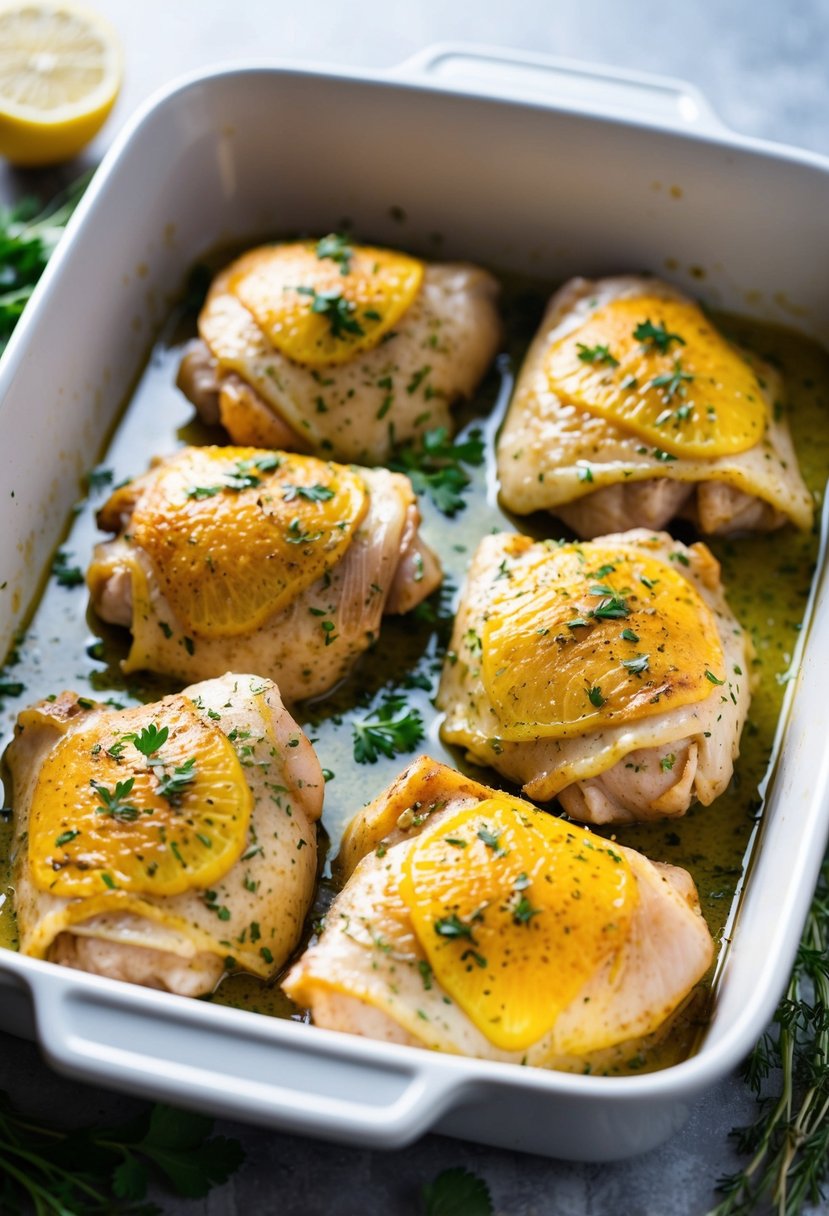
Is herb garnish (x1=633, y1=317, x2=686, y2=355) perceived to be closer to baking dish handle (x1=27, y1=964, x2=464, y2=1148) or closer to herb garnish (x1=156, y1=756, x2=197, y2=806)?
herb garnish (x1=156, y1=756, x2=197, y2=806)

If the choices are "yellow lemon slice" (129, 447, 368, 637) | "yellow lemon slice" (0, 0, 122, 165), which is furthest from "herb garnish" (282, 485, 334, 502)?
"yellow lemon slice" (0, 0, 122, 165)

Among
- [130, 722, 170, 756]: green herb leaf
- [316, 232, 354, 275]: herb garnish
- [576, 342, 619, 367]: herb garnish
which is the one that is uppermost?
[316, 232, 354, 275]: herb garnish

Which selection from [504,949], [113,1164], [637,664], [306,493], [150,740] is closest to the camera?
[504,949]

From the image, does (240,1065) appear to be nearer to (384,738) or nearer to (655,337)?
(384,738)

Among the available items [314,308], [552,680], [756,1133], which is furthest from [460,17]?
[756,1133]

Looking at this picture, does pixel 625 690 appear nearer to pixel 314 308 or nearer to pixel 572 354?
pixel 572 354

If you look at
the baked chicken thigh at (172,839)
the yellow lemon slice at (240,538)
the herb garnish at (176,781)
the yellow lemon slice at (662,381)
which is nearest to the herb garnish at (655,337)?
the yellow lemon slice at (662,381)

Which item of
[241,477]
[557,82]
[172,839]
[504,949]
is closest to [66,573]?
[241,477]
